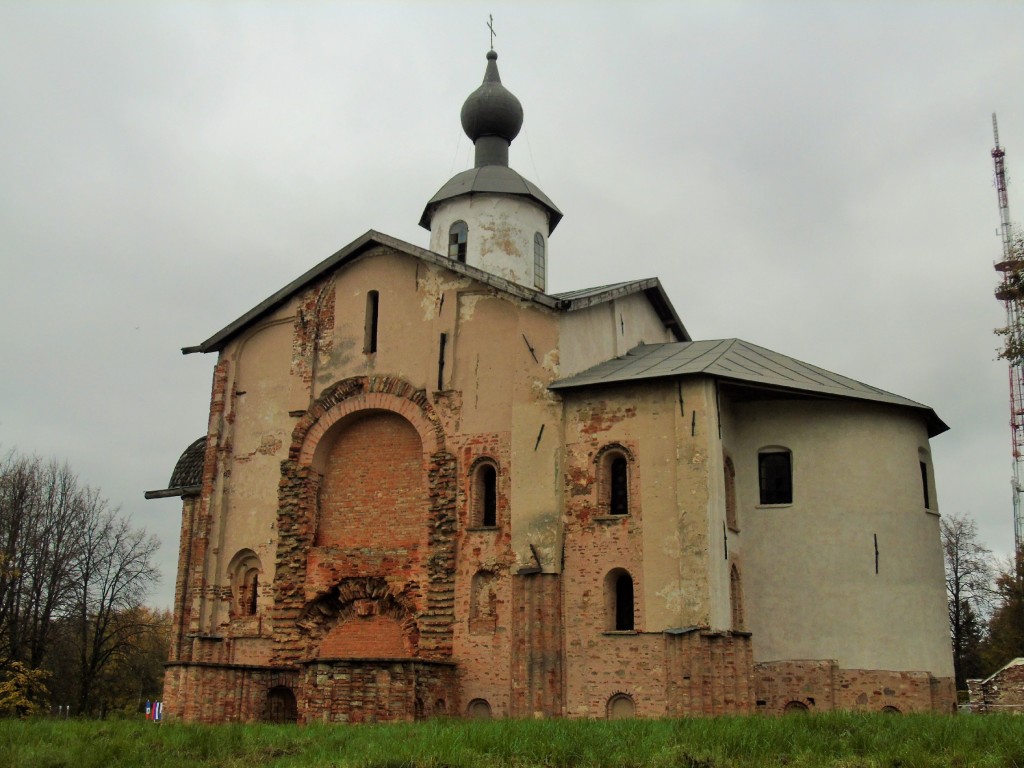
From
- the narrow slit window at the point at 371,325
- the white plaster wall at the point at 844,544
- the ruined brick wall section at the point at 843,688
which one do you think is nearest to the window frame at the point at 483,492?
the narrow slit window at the point at 371,325

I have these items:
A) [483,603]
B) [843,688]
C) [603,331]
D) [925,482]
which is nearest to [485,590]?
[483,603]

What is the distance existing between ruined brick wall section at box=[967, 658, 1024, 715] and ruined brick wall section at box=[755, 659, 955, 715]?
3.42 m

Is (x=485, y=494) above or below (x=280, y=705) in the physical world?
above

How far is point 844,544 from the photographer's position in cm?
1742

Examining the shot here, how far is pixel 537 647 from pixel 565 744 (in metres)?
6.66

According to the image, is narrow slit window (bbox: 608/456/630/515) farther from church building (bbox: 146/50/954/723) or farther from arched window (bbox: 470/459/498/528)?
arched window (bbox: 470/459/498/528)

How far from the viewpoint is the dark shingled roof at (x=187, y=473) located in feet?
74.2

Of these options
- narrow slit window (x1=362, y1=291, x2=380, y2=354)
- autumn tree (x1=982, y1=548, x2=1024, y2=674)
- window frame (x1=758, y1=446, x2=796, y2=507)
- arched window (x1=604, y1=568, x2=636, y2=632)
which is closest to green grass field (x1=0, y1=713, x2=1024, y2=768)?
arched window (x1=604, y1=568, x2=636, y2=632)

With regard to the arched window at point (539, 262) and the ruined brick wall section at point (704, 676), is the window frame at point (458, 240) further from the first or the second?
the ruined brick wall section at point (704, 676)

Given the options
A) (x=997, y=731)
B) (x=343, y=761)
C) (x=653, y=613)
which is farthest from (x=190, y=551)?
(x=997, y=731)

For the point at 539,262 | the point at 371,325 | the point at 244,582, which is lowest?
the point at 244,582

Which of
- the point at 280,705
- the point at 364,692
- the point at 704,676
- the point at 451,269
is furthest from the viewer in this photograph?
the point at 451,269

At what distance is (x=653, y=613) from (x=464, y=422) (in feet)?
15.5

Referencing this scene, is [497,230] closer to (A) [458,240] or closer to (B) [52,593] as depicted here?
(A) [458,240]
